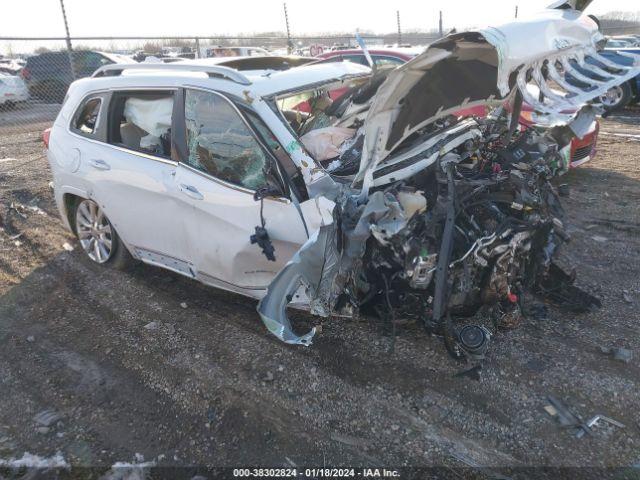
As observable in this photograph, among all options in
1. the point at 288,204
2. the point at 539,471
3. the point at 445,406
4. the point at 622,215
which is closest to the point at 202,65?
the point at 288,204

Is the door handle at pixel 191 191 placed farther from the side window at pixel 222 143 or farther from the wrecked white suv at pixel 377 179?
the side window at pixel 222 143

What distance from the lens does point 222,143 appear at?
141 inches

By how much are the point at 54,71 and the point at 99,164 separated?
11.9m

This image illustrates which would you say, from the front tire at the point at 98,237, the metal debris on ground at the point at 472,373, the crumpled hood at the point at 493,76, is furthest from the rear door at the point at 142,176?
the metal debris on ground at the point at 472,373

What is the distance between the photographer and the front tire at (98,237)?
4574mm

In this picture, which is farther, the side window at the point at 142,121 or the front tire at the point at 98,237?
the front tire at the point at 98,237

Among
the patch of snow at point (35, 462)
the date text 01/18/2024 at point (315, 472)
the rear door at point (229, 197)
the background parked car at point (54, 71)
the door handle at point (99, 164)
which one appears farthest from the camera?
the background parked car at point (54, 71)

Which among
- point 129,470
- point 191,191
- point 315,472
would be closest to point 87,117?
point 191,191

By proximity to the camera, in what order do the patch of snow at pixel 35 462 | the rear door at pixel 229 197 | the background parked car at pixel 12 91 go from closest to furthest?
the patch of snow at pixel 35 462 → the rear door at pixel 229 197 → the background parked car at pixel 12 91

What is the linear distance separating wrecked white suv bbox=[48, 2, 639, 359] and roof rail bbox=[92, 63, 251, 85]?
0.03 meters

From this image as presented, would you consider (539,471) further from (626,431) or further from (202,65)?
(202,65)

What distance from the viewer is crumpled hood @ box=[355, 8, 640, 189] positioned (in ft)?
9.78

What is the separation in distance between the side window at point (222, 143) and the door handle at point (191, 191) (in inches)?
6.1

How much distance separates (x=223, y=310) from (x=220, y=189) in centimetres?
110
